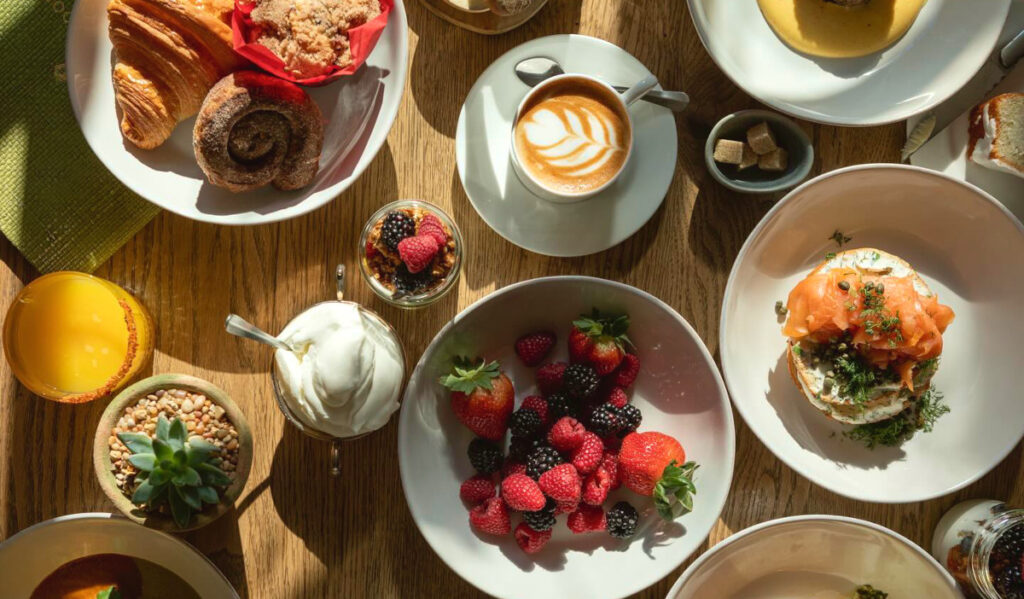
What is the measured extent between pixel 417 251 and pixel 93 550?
90cm

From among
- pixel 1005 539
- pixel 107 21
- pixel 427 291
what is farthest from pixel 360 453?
pixel 1005 539

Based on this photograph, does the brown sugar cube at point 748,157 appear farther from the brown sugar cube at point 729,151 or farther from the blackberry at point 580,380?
the blackberry at point 580,380

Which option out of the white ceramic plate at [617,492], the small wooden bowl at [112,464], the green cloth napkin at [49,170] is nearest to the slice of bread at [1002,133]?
the white ceramic plate at [617,492]

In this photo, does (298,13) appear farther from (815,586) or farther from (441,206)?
(815,586)

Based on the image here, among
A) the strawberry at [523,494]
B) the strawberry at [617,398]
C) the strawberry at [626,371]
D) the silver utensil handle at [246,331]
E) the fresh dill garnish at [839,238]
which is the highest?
the fresh dill garnish at [839,238]

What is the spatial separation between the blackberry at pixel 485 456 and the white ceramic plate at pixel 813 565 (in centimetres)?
43

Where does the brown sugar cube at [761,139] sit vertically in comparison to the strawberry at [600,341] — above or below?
above

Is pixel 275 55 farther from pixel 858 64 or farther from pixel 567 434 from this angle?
pixel 858 64

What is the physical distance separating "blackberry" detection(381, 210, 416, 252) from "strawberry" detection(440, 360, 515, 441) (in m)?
0.28

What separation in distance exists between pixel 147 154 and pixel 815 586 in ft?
5.40

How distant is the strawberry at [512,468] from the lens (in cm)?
159

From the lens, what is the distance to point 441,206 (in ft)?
5.49

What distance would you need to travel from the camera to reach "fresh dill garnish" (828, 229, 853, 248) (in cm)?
169

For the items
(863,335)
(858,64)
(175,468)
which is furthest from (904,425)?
(175,468)
